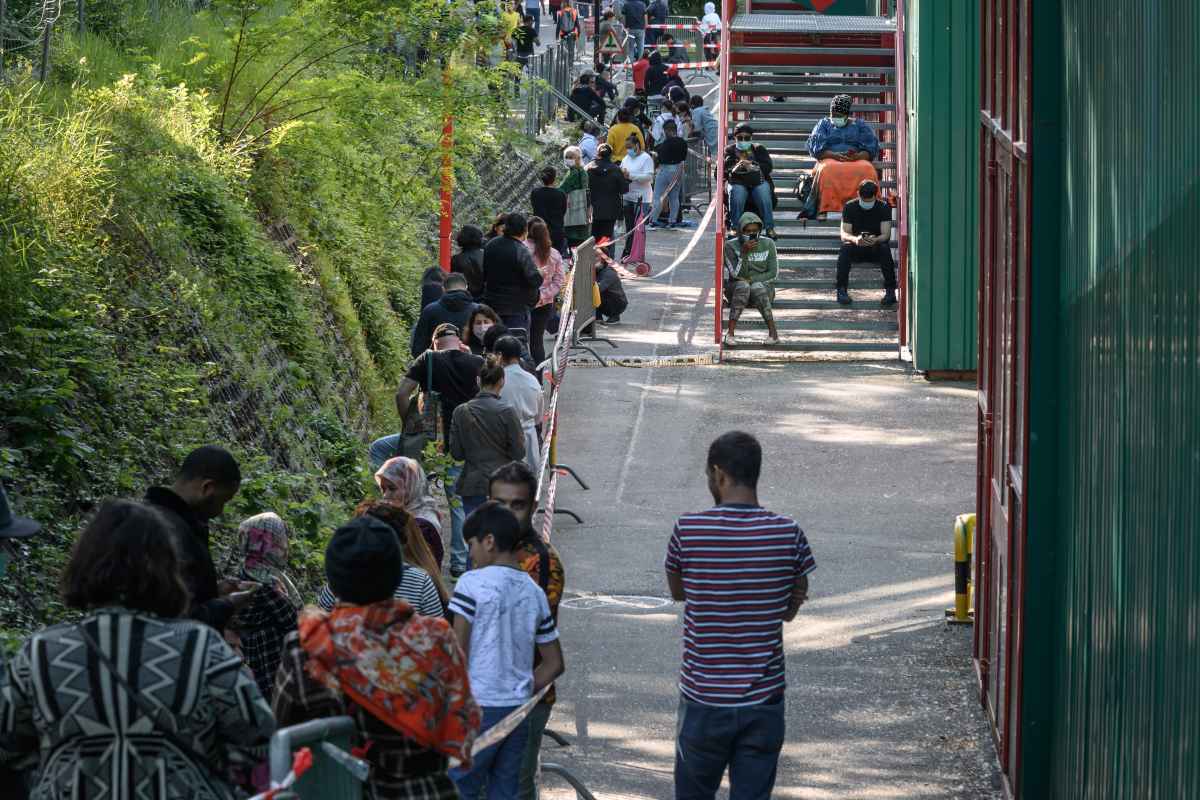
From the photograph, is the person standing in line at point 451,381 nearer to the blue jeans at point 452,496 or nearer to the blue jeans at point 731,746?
the blue jeans at point 452,496

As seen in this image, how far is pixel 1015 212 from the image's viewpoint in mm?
7812

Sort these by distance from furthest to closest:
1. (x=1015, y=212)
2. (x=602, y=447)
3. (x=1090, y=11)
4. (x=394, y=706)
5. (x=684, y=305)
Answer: (x=684, y=305) < (x=602, y=447) < (x=1015, y=212) < (x=1090, y=11) < (x=394, y=706)

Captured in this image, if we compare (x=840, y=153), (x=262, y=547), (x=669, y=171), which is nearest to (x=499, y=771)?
(x=262, y=547)

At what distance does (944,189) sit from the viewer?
1762 centimetres

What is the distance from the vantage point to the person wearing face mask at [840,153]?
2041cm

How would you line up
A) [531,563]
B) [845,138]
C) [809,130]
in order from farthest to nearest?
1. [809,130]
2. [845,138]
3. [531,563]

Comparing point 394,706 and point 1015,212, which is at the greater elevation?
point 1015,212

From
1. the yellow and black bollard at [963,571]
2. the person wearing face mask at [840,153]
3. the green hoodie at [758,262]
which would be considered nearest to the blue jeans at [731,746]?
the yellow and black bollard at [963,571]

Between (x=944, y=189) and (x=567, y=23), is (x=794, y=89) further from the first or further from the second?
(x=567, y=23)

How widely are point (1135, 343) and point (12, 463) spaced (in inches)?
206

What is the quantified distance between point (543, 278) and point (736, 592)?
10.5m

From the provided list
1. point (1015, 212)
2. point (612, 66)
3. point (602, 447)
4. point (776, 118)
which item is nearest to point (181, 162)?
point (602, 447)

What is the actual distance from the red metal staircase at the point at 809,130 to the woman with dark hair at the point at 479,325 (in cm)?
669

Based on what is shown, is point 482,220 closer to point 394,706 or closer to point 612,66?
point 612,66
